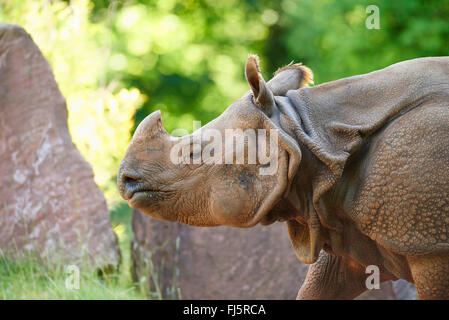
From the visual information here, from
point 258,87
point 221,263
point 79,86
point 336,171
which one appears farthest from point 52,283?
point 79,86

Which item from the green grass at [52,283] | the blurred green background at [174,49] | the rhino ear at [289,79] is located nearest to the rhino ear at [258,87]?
the rhino ear at [289,79]

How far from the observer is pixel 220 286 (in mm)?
5574

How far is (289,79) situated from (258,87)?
0.45 metres

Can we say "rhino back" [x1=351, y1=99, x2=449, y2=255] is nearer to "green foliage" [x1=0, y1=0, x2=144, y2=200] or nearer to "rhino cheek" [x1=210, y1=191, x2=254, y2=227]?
"rhino cheek" [x1=210, y1=191, x2=254, y2=227]

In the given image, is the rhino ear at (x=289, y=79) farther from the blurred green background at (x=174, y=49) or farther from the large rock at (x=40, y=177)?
the large rock at (x=40, y=177)

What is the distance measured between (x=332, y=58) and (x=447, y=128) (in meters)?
12.7

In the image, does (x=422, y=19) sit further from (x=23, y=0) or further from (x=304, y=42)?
(x=23, y=0)

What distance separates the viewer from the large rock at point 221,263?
5527 mm

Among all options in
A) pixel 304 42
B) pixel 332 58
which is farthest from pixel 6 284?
pixel 304 42

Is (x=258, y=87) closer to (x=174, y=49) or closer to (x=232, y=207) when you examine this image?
(x=232, y=207)

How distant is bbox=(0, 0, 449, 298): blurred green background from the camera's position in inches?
344

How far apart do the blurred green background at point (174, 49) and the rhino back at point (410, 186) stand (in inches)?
125

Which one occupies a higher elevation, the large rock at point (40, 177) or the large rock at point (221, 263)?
the large rock at point (40, 177)

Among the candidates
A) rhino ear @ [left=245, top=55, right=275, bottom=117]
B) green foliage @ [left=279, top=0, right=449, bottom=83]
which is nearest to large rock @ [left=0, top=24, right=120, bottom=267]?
rhino ear @ [left=245, top=55, right=275, bottom=117]
